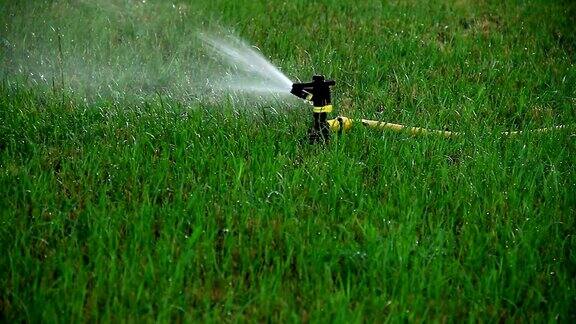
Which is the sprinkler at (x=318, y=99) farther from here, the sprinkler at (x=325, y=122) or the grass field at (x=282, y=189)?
the grass field at (x=282, y=189)

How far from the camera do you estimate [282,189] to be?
9.53 ft

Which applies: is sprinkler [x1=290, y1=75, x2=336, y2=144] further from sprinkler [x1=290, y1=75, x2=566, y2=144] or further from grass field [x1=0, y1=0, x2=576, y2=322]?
grass field [x1=0, y1=0, x2=576, y2=322]

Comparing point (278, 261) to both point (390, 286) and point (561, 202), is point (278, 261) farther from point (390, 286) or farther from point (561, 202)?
point (561, 202)

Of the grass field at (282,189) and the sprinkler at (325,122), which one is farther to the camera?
the sprinkler at (325,122)

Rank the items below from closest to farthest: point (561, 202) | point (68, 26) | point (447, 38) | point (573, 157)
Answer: point (561, 202) < point (573, 157) < point (68, 26) < point (447, 38)

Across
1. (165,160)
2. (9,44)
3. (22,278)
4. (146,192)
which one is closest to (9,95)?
(9,44)

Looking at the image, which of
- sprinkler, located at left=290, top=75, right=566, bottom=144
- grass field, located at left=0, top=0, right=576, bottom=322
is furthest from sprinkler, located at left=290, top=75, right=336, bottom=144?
grass field, located at left=0, top=0, right=576, bottom=322

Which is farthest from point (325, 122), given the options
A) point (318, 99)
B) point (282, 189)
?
point (282, 189)

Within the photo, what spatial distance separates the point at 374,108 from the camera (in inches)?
161

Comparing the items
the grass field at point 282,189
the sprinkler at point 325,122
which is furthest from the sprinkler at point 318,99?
the grass field at point 282,189

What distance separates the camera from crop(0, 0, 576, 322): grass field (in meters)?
2.18

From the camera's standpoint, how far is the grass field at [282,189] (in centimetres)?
218

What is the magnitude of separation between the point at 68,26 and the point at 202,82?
61.7 inches

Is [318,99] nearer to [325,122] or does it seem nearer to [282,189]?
[325,122]
